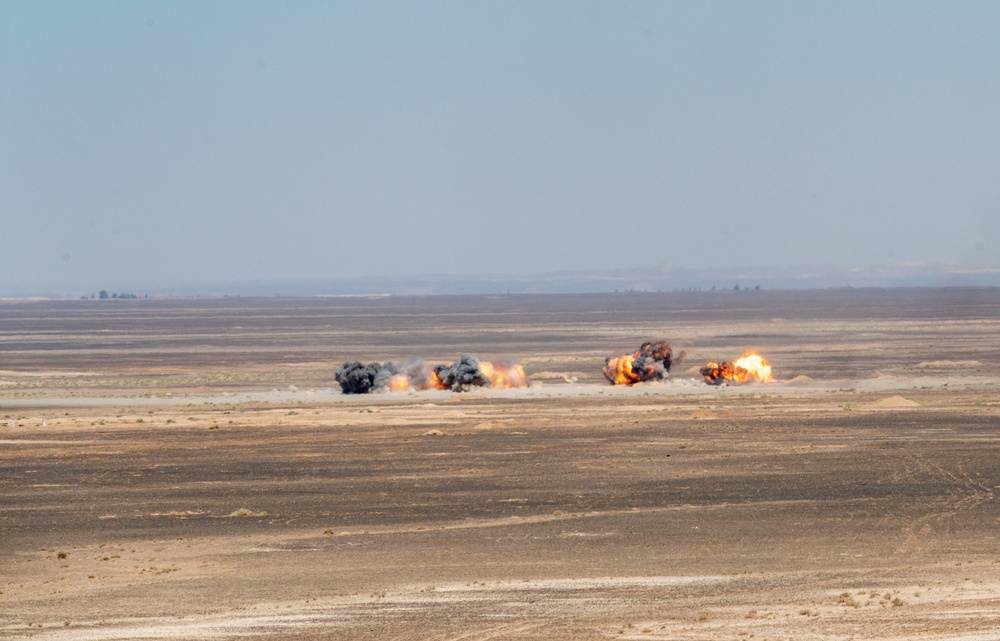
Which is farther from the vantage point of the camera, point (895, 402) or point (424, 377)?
point (424, 377)

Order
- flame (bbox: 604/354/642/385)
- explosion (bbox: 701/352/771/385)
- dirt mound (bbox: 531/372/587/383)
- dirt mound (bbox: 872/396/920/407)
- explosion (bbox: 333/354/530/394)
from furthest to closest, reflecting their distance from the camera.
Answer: dirt mound (bbox: 531/372/587/383)
flame (bbox: 604/354/642/385)
explosion (bbox: 701/352/771/385)
explosion (bbox: 333/354/530/394)
dirt mound (bbox: 872/396/920/407)

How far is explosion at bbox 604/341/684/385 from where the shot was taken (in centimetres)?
11119

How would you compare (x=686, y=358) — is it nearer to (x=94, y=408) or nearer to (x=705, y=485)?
(x=94, y=408)

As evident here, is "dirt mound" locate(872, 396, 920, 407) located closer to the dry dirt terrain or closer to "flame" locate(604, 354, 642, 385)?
the dry dirt terrain

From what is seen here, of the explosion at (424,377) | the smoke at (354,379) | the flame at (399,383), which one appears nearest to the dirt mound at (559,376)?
the explosion at (424,377)

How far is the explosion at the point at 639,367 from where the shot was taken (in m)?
111

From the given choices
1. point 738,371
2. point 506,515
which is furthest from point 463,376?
point 506,515

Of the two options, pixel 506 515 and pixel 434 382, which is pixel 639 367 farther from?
pixel 506 515

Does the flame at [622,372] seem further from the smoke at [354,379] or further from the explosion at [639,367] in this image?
the smoke at [354,379]

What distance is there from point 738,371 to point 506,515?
6596 centimetres

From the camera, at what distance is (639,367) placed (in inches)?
4380

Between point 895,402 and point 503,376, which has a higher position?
point 503,376

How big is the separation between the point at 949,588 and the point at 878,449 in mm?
33621

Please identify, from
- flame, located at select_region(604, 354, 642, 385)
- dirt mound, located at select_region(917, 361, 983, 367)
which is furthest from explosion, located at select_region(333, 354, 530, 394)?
dirt mound, located at select_region(917, 361, 983, 367)
